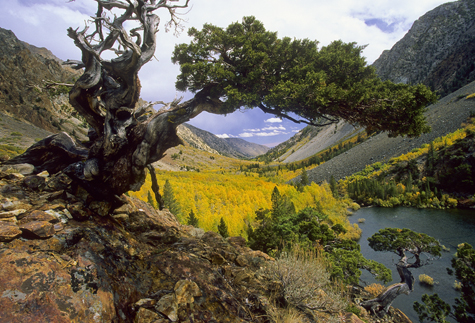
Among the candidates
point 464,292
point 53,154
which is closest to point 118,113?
point 53,154

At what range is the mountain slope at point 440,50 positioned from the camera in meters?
128

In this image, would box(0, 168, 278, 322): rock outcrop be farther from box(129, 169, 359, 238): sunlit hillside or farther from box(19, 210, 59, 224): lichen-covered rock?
box(129, 169, 359, 238): sunlit hillside

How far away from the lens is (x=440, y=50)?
152250mm

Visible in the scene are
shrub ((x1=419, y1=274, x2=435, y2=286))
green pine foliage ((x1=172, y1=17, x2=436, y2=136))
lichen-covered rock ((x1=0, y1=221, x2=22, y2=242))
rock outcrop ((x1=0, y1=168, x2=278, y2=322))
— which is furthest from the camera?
shrub ((x1=419, y1=274, x2=435, y2=286))

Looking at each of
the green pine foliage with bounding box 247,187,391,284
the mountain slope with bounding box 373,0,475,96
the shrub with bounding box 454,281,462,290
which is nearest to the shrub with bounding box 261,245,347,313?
the green pine foliage with bounding box 247,187,391,284

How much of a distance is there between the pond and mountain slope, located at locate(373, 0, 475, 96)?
106171 millimetres

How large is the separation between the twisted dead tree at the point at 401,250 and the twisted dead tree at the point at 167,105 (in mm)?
12472

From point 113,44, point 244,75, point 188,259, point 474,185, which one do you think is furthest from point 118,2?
point 474,185

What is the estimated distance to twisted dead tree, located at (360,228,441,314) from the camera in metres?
13.1

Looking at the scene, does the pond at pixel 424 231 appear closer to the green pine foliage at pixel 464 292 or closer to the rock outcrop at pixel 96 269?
the green pine foliage at pixel 464 292

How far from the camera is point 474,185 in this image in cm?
4653

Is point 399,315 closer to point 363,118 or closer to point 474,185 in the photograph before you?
point 363,118

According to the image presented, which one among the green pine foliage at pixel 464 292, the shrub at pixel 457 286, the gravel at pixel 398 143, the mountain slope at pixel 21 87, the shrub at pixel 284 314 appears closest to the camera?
the shrub at pixel 284 314

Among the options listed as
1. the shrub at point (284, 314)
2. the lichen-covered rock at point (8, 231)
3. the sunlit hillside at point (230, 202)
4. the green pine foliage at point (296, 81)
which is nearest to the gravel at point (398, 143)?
the sunlit hillside at point (230, 202)
